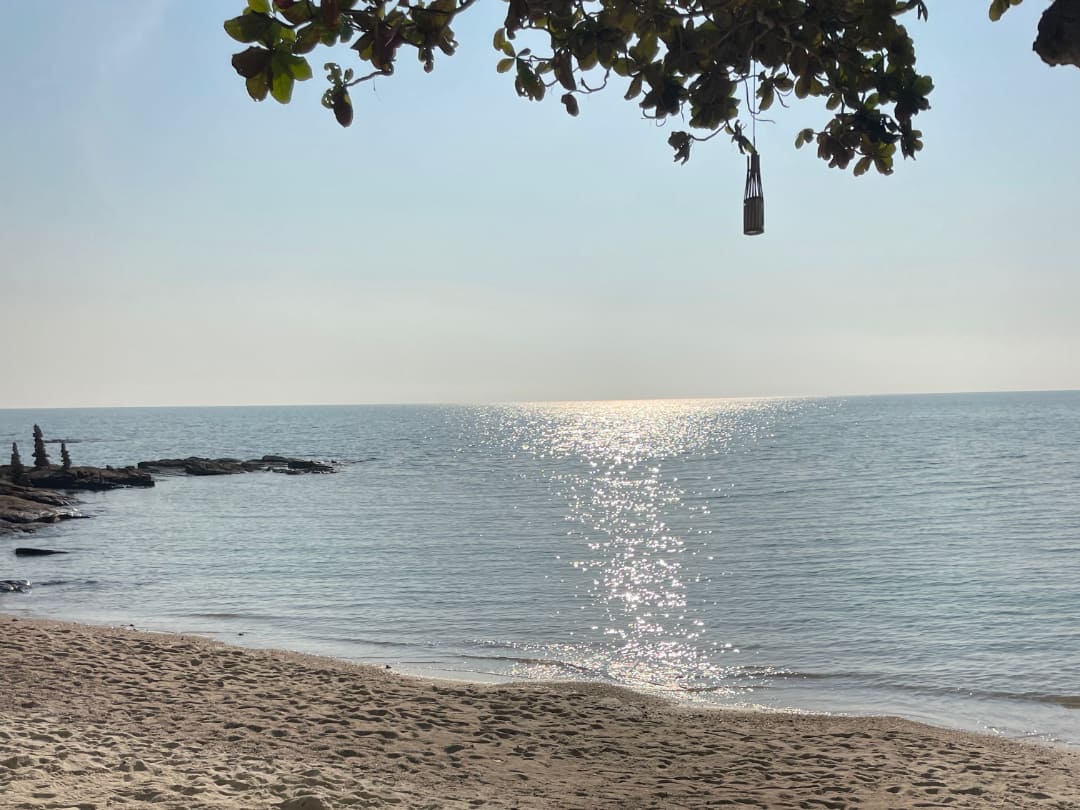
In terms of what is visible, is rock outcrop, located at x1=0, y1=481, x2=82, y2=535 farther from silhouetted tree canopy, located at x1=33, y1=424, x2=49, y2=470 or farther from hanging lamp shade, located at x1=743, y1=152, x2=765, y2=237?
hanging lamp shade, located at x1=743, y1=152, x2=765, y2=237

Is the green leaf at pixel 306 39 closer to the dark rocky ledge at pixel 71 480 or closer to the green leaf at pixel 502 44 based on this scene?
the green leaf at pixel 502 44

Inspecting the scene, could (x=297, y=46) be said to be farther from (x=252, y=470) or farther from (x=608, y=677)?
(x=252, y=470)

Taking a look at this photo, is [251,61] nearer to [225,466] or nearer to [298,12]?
[298,12]

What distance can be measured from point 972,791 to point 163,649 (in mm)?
13543

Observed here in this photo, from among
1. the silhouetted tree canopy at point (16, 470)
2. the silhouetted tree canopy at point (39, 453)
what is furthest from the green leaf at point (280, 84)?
the silhouetted tree canopy at point (39, 453)

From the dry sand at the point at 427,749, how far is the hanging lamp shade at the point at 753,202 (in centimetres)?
626

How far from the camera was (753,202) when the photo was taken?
4906 mm

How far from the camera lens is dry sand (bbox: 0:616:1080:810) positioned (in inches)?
355

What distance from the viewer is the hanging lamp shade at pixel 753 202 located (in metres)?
4.88

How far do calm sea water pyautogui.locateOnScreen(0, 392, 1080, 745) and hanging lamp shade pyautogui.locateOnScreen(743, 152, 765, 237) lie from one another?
1181cm

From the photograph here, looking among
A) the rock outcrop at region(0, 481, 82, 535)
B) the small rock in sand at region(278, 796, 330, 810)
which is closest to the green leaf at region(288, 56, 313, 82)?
the small rock in sand at region(278, 796, 330, 810)

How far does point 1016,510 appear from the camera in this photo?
4138 cm

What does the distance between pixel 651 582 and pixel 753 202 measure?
2321 cm

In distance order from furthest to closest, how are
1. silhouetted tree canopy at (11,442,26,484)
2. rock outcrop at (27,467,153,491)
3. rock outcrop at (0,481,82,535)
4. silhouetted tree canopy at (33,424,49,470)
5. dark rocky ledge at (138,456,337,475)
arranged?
dark rocky ledge at (138,456,337,475) < silhouetted tree canopy at (33,424,49,470) < rock outcrop at (27,467,153,491) < silhouetted tree canopy at (11,442,26,484) < rock outcrop at (0,481,82,535)
